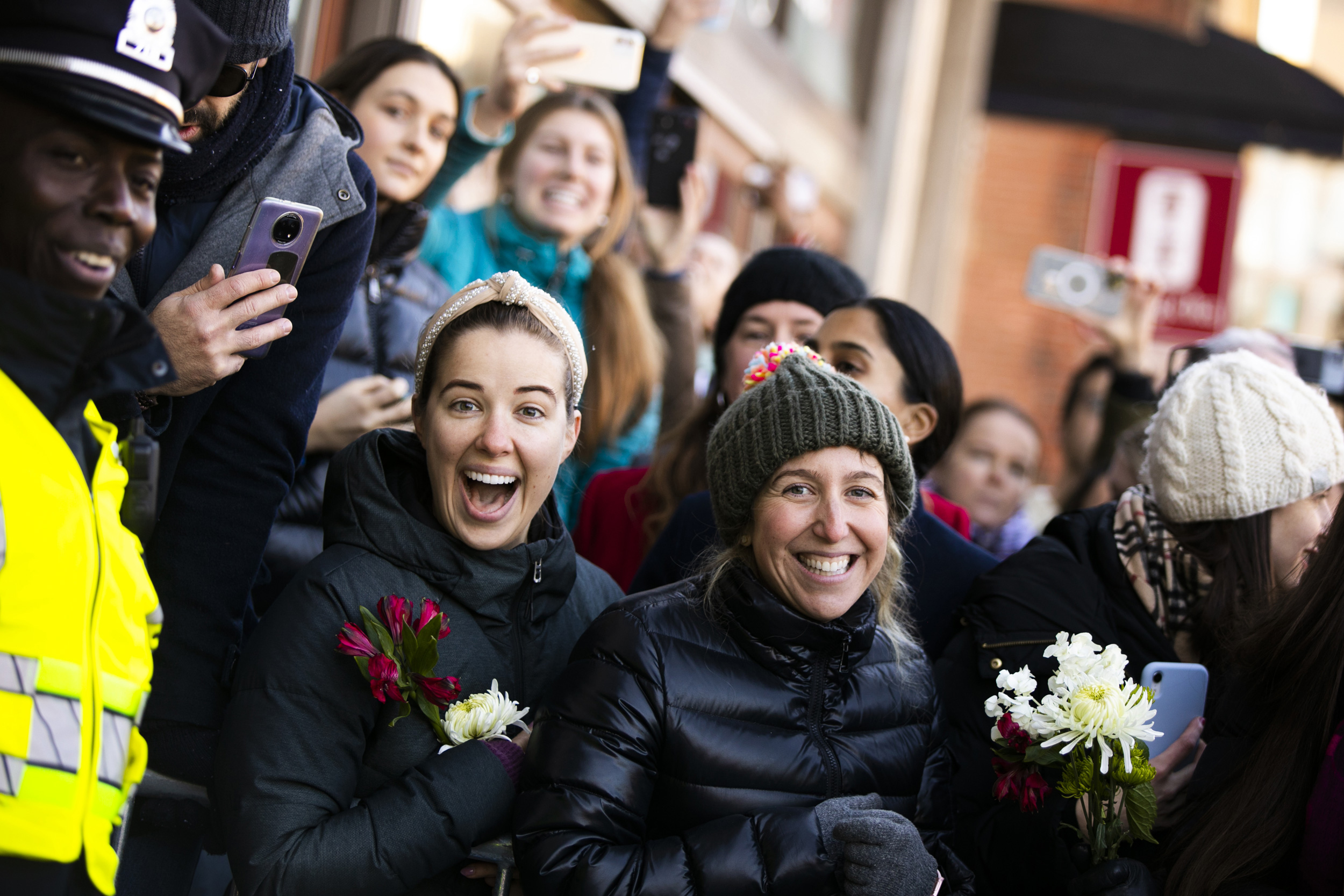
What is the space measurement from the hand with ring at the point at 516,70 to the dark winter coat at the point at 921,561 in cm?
156

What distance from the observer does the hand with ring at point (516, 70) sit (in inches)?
165

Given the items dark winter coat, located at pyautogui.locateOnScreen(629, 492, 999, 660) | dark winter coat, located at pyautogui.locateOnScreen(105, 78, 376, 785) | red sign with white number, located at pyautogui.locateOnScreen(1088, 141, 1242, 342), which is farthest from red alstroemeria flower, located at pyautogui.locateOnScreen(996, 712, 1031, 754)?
red sign with white number, located at pyautogui.locateOnScreen(1088, 141, 1242, 342)

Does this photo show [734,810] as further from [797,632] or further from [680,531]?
[680,531]

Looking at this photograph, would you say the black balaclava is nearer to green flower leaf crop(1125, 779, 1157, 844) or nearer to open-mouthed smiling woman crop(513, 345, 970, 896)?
open-mouthed smiling woman crop(513, 345, 970, 896)

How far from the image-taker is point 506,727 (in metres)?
2.38

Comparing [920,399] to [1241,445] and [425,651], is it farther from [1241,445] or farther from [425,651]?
[425,651]

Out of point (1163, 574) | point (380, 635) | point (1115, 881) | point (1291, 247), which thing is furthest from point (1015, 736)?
point (1291, 247)

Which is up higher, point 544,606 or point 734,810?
point 544,606

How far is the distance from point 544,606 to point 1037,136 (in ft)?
42.6

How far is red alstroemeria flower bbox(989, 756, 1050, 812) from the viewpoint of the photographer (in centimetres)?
240

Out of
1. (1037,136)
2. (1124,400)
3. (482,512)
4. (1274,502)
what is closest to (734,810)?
(482,512)

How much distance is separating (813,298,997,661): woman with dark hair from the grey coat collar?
147 centimetres

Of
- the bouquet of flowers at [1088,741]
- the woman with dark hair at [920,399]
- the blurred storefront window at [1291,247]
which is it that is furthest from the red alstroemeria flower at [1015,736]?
the blurred storefront window at [1291,247]

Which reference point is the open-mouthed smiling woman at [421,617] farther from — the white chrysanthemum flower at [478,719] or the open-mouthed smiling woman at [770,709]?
the open-mouthed smiling woman at [770,709]
